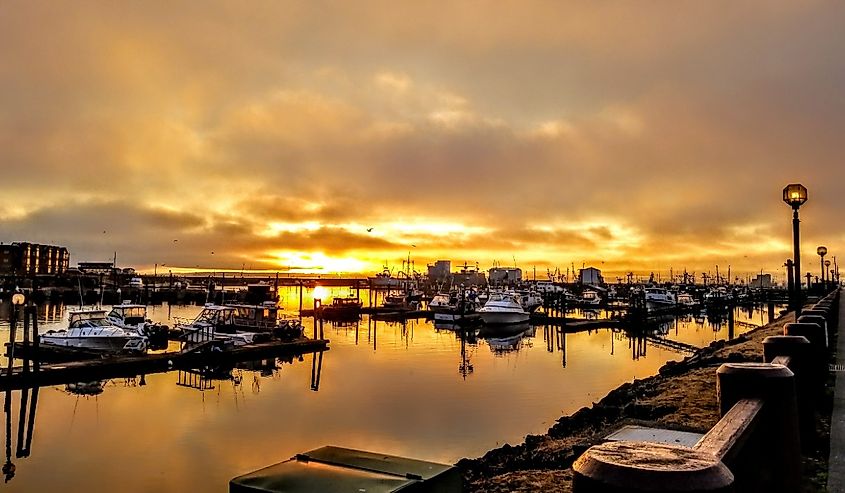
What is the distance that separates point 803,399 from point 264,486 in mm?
7302

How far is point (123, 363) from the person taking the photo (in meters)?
34.2

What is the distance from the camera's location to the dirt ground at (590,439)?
37.4 ft

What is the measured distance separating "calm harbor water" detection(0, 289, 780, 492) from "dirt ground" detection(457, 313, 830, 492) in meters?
3.83

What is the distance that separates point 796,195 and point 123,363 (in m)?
33.2

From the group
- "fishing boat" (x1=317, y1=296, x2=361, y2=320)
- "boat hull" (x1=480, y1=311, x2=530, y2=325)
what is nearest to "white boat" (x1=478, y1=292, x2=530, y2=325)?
"boat hull" (x1=480, y1=311, x2=530, y2=325)

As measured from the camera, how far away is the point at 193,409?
1127 inches

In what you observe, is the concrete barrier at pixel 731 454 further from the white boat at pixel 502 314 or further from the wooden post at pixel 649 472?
the white boat at pixel 502 314

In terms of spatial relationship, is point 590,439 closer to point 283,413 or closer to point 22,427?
point 283,413

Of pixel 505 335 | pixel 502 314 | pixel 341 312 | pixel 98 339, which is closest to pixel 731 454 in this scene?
pixel 98 339

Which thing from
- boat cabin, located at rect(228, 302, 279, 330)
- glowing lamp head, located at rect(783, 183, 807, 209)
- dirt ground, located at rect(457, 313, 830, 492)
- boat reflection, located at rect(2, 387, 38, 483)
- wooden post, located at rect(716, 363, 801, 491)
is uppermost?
glowing lamp head, located at rect(783, 183, 807, 209)

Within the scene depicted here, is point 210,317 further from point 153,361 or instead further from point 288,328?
point 153,361

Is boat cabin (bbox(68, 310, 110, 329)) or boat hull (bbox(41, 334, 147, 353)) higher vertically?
boat cabin (bbox(68, 310, 110, 329))

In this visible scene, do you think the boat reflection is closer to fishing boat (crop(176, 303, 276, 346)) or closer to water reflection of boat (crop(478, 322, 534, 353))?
fishing boat (crop(176, 303, 276, 346))

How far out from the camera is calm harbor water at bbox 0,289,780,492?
20875mm
